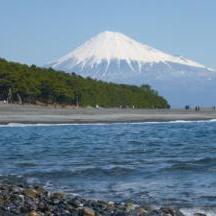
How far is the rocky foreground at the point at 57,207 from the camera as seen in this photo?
12742mm

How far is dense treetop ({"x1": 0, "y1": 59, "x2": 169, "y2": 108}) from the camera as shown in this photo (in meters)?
90.0

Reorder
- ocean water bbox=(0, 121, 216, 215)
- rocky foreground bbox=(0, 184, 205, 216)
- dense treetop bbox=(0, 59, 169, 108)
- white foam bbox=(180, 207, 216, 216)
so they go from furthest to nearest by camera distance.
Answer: dense treetop bbox=(0, 59, 169, 108), ocean water bbox=(0, 121, 216, 215), white foam bbox=(180, 207, 216, 216), rocky foreground bbox=(0, 184, 205, 216)

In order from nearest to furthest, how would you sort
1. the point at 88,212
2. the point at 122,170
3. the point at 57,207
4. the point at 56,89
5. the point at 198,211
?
the point at 88,212, the point at 57,207, the point at 198,211, the point at 122,170, the point at 56,89

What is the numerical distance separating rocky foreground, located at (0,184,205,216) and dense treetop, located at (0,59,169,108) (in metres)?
74.3

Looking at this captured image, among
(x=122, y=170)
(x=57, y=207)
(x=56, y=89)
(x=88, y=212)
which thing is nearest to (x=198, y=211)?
(x=88, y=212)

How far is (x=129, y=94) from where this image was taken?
4860 inches

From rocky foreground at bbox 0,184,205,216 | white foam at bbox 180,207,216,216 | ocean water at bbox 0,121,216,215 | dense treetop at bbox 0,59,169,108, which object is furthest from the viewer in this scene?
dense treetop at bbox 0,59,169,108

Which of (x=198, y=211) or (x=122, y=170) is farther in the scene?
(x=122, y=170)

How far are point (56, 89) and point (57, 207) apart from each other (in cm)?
8068

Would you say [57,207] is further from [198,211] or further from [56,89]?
[56,89]

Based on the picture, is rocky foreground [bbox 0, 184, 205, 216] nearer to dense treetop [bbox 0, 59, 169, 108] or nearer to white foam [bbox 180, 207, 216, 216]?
white foam [bbox 180, 207, 216, 216]

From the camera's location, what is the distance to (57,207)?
13328mm

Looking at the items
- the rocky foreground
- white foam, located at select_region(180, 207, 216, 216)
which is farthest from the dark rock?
white foam, located at select_region(180, 207, 216, 216)

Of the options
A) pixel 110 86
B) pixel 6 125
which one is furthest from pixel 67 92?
pixel 6 125
